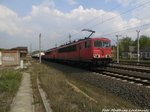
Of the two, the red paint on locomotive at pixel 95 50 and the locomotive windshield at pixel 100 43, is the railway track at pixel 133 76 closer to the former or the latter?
the red paint on locomotive at pixel 95 50

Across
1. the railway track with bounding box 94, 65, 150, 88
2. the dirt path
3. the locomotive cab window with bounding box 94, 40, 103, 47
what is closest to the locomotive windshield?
the locomotive cab window with bounding box 94, 40, 103, 47

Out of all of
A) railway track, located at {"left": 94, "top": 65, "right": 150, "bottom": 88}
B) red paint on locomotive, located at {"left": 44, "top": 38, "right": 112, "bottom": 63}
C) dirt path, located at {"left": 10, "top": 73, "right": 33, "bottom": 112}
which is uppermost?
red paint on locomotive, located at {"left": 44, "top": 38, "right": 112, "bottom": 63}

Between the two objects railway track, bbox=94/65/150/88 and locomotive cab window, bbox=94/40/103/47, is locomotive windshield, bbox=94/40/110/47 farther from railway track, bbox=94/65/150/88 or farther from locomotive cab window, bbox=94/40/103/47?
railway track, bbox=94/65/150/88

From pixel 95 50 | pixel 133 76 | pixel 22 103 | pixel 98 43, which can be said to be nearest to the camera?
pixel 22 103

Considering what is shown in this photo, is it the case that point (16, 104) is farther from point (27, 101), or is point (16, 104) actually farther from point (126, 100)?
point (126, 100)

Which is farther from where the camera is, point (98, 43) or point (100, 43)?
point (100, 43)

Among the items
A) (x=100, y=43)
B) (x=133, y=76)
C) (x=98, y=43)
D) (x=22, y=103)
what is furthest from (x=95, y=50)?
(x=22, y=103)

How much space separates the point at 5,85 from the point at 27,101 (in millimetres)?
4232

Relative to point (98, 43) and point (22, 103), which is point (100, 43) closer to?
point (98, 43)

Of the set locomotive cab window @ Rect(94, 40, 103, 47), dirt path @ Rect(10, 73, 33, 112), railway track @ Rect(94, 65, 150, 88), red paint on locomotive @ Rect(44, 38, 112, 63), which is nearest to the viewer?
dirt path @ Rect(10, 73, 33, 112)

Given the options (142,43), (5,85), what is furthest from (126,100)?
(142,43)

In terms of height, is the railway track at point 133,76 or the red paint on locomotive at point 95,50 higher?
the red paint on locomotive at point 95,50

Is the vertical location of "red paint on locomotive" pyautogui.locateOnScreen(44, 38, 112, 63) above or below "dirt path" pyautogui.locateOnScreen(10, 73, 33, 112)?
above

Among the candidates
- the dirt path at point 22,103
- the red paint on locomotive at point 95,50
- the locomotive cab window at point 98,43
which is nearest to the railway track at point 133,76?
the red paint on locomotive at point 95,50
